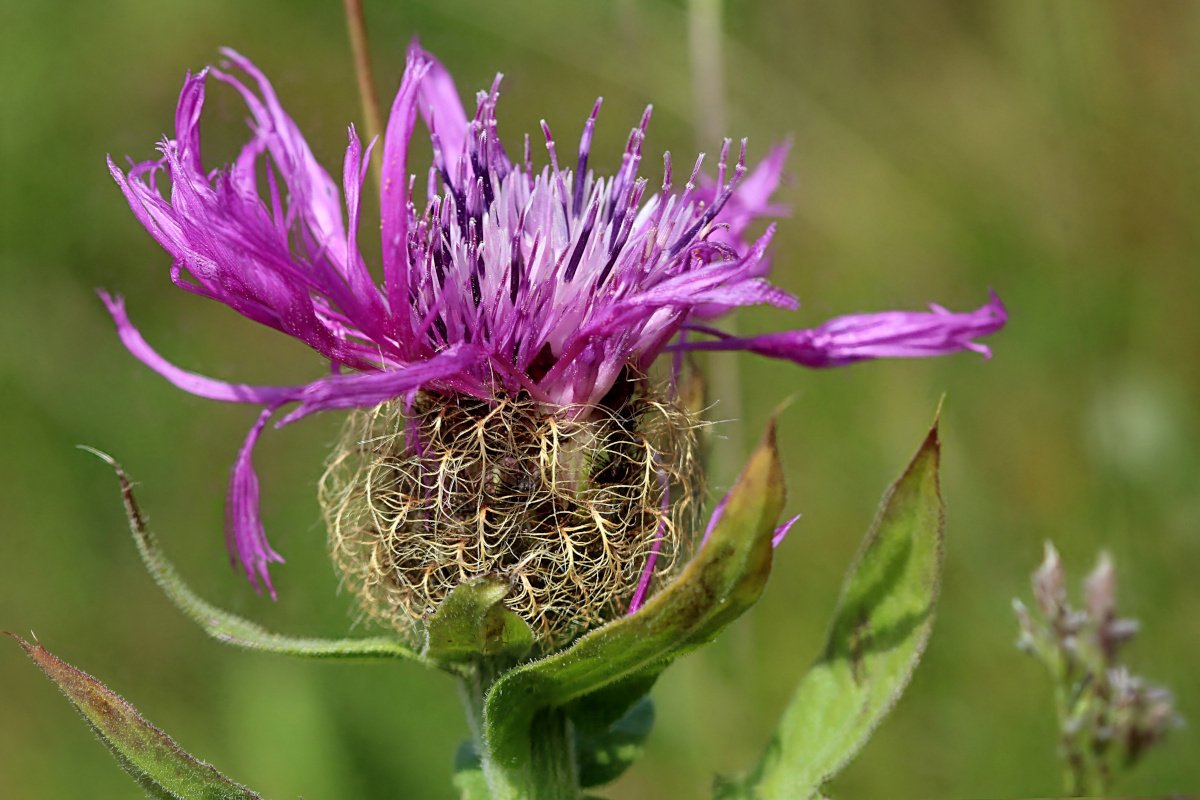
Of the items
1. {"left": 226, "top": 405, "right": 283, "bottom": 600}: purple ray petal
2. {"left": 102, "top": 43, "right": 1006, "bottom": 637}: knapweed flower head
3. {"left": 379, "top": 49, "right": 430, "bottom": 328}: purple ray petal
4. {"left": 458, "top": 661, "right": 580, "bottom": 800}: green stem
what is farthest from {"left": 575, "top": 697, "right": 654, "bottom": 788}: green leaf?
{"left": 379, "top": 49, "right": 430, "bottom": 328}: purple ray petal

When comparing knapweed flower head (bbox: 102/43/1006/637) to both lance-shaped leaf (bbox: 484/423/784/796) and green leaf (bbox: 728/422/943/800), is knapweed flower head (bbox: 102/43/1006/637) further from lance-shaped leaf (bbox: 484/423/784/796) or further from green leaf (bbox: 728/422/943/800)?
green leaf (bbox: 728/422/943/800)

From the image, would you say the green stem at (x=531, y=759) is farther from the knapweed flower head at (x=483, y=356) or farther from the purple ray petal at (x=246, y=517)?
the purple ray petal at (x=246, y=517)

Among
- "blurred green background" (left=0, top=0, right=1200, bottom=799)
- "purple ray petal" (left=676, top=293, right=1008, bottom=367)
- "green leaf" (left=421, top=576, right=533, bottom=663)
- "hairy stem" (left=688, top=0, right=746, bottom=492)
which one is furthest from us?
"blurred green background" (left=0, top=0, right=1200, bottom=799)

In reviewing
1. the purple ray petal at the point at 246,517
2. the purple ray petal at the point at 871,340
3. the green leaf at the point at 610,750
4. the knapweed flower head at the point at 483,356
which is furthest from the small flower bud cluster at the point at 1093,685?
Answer: the purple ray petal at the point at 246,517

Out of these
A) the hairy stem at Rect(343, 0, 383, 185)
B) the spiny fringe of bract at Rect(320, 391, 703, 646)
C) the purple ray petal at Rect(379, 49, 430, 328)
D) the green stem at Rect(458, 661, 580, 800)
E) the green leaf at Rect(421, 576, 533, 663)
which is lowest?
the green stem at Rect(458, 661, 580, 800)

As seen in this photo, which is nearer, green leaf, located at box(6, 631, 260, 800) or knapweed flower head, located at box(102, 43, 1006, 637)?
green leaf, located at box(6, 631, 260, 800)

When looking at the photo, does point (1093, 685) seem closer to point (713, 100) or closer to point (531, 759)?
point (531, 759)
